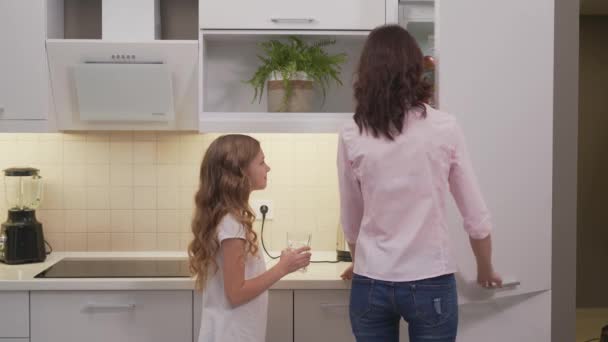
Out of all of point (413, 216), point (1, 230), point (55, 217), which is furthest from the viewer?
point (55, 217)

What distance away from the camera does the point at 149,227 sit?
2.55 meters

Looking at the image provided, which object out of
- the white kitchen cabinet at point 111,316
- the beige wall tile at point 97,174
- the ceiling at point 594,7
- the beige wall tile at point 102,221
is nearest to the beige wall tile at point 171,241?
the beige wall tile at point 102,221

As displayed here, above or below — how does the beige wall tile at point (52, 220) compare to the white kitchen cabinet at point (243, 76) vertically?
below

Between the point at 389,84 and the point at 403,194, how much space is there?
28cm

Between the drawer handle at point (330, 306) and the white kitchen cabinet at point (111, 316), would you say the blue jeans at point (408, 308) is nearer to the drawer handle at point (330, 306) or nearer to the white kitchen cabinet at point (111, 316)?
the drawer handle at point (330, 306)

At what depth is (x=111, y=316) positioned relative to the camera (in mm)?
2039

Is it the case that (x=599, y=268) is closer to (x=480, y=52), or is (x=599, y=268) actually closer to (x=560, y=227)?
(x=560, y=227)

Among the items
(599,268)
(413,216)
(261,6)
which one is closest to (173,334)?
(413,216)

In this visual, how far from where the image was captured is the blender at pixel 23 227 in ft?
7.61

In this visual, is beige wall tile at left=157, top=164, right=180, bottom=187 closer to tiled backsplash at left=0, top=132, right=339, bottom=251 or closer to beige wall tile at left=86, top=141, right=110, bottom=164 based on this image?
tiled backsplash at left=0, top=132, right=339, bottom=251

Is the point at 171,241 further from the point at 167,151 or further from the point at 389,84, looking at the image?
the point at 389,84

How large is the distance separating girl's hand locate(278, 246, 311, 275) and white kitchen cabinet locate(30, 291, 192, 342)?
425 mm

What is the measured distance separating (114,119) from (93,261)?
0.57 m

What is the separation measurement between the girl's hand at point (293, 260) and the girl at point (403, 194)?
210mm
